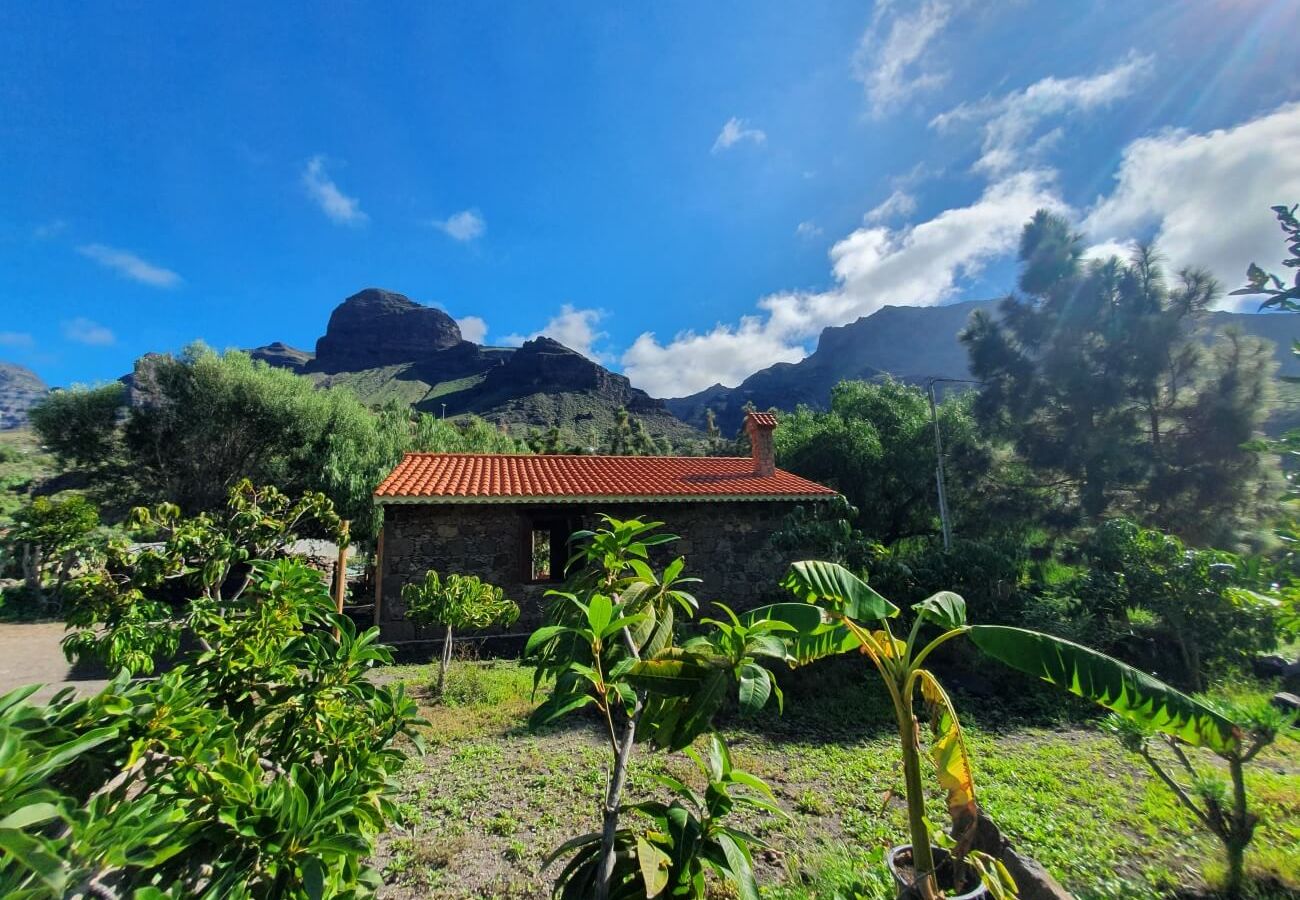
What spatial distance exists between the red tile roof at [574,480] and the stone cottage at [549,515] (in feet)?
0.08

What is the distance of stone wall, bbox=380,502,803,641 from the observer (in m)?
10.1

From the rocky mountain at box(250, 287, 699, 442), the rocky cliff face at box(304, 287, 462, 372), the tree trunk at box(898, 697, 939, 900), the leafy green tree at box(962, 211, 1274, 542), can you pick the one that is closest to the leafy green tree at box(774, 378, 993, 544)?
the leafy green tree at box(962, 211, 1274, 542)

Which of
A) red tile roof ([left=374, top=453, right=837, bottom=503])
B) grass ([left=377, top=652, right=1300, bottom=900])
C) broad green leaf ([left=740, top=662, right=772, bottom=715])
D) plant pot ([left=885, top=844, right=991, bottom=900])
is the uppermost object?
red tile roof ([left=374, top=453, right=837, bottom=503])

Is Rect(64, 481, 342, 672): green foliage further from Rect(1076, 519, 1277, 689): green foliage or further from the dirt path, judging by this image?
Rect(1076, 519, 1277, 689): green foliage

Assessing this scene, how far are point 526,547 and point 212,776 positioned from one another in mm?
9320

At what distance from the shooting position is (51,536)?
48.3 ft

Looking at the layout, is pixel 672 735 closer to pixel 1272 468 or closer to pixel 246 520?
pixel 246 520

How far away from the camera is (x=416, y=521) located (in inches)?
404

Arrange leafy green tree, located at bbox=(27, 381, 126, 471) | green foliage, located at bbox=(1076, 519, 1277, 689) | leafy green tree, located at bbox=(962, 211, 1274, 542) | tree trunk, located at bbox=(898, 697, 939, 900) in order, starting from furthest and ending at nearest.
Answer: leafy green tree, located at bbox=(27, 381, 126, 471) < leafy green tree, located at bbox=(962, 211, 1274, 542) < green foliage, located at bbox=(1076, 519, 1277, 689) < tree trunk, located at bbox=(898, 697, 939, 900)

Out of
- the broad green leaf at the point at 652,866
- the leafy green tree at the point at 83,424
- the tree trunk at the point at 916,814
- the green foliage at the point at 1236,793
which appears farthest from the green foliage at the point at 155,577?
the leafy green tree at the point at 83,424

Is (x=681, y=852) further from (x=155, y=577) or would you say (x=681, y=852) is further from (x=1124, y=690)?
(x=155, y=577)

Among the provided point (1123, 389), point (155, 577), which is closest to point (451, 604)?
point (155, 577)

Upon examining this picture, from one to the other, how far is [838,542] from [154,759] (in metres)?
9.25

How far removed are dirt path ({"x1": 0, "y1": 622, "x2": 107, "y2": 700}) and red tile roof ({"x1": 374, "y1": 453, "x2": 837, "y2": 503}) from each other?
5454 millimetres
